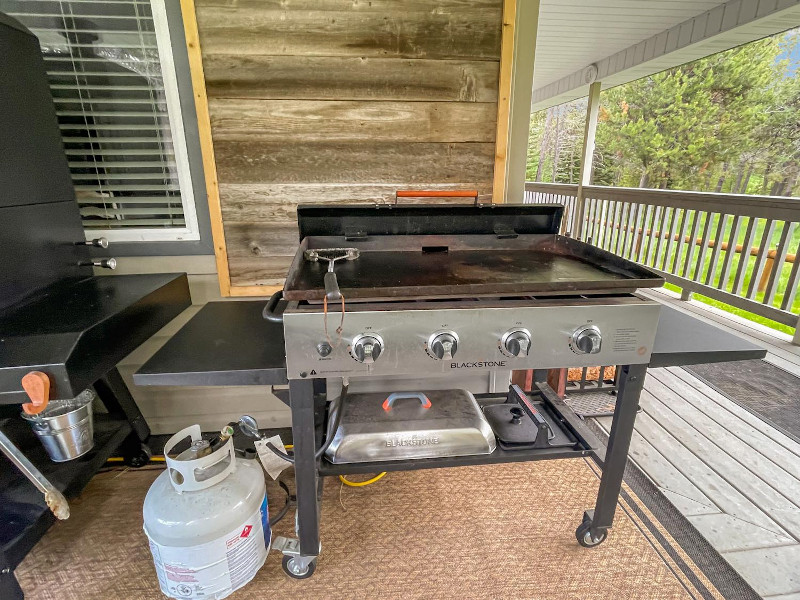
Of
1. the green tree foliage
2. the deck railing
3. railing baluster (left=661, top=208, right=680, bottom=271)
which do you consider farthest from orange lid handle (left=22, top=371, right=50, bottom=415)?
the green tree foliage

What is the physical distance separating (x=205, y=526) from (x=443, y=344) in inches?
36.0

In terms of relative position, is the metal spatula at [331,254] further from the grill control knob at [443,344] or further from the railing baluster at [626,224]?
the railing baluster at [626,224]

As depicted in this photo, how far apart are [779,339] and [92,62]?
4.49 metres

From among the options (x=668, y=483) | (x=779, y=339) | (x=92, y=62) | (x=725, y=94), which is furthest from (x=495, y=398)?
(x=725, y=94)

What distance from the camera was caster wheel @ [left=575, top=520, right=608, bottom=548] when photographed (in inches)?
53.5

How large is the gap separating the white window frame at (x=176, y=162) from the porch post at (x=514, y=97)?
53.4 inches

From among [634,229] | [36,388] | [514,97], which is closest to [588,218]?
[634,229]

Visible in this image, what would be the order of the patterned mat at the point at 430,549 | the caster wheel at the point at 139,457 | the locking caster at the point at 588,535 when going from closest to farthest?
the patterned mat at the point at 430,549
the locking caster at the point at 588,535
the caster wheel at the point at 139,457

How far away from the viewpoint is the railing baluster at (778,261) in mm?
2783

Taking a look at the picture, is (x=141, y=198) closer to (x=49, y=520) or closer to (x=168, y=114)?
(x=168, y=114)

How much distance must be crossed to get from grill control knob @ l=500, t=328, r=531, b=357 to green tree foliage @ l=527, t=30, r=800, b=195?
5.50 metres

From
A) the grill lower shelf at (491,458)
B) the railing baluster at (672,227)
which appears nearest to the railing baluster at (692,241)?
the railing baluster at (672,227)

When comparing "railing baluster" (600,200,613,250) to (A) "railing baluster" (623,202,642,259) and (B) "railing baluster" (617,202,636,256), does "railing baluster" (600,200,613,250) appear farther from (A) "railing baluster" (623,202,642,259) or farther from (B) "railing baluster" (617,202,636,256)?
(A) "railing baluster" (623,202,642,259)

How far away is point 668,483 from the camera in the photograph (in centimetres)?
169
